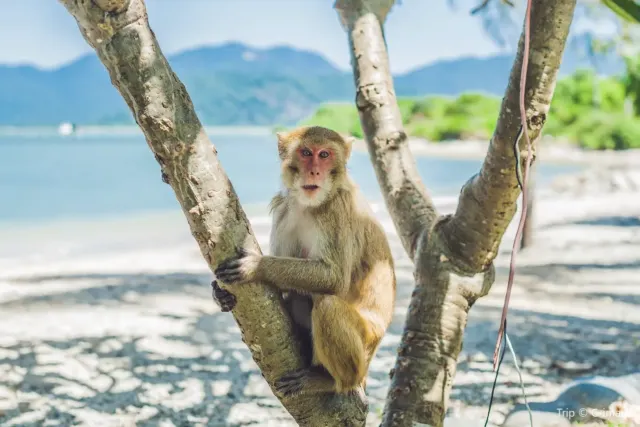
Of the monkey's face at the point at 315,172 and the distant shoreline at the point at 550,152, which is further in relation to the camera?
the distant shoreline at the point at 550,152

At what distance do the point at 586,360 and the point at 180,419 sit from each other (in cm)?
392

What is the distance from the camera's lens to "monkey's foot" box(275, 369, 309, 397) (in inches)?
110

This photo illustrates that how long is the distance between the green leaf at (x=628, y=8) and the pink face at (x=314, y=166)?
153 cm

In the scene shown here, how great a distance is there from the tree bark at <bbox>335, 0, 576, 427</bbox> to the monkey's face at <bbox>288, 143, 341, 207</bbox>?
38cm

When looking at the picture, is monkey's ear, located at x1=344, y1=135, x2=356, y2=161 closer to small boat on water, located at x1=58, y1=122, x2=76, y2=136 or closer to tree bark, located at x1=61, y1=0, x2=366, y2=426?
tree bark, located at x1=61, y1=0, x2=366, y2=426

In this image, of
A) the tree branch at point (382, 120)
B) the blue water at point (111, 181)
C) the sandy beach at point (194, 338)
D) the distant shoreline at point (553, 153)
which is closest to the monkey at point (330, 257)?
the tree branch at point (382, 120)

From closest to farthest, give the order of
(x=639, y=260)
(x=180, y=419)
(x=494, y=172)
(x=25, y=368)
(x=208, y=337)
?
(x=494, y=172) < (x=180, y=419) < (x=25, y=368) < (x=208, y=337) < (x=639, y=260)

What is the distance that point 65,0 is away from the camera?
7.45ft

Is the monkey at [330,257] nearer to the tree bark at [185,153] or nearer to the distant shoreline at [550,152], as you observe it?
the tree bark at [185,153]

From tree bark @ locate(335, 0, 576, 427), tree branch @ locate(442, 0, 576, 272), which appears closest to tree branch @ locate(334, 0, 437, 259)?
tree bark @ locate(335, 0, 576, 427)

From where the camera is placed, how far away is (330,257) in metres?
3.51

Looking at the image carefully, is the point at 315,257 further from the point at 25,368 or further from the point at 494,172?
the point at 25,368

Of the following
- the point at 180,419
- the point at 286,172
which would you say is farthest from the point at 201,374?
the point at 286,172

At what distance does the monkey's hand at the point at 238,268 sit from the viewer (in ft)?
8.54
